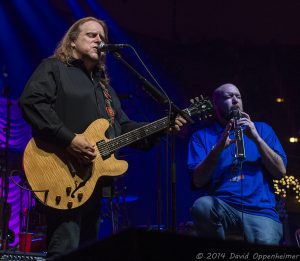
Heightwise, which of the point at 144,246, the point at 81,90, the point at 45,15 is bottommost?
the point at 144,246

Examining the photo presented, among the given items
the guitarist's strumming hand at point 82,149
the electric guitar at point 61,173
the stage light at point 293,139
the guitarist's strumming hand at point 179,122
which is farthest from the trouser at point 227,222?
the stage light at point 293,139

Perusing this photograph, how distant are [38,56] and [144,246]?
7.85m

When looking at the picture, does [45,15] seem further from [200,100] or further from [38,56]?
[200,100]

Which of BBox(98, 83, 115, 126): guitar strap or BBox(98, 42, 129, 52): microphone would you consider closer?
BBox(98, 42, 129, 52): microphone

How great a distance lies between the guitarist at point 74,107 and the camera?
3.24m

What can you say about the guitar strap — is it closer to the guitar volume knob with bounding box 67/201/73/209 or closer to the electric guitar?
the electric guitar

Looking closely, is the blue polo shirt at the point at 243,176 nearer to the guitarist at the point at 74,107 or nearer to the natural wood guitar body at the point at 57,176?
the guitarist at the point at 74,107

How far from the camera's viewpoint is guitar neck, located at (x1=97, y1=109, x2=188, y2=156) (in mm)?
3568

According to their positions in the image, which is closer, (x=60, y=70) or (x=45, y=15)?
(x=60, y=70)

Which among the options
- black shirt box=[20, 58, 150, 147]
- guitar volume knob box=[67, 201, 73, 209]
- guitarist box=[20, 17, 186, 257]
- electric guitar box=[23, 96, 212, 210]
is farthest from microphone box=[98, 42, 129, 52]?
guitar volume knob box=[67, 201, 73, 209]

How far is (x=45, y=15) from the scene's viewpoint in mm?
8711

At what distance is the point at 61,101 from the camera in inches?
136

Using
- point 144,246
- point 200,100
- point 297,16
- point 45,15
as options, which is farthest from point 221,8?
point 144,246

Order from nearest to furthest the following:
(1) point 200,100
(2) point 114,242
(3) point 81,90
Answer: (2) point 114,242 < (3) point 81,90 < (1) point 200,100
